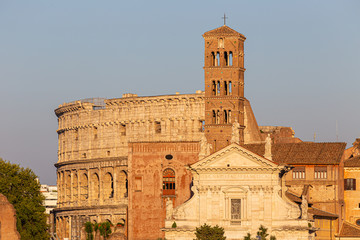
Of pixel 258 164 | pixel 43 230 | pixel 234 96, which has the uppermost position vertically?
pixel 234 96

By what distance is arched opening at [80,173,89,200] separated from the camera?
399 feet

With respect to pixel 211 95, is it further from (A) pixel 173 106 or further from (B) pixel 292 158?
(A) pixel 173 106

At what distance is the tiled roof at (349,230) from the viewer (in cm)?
8979

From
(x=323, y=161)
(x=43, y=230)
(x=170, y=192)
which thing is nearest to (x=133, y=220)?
(x=170, y=192)

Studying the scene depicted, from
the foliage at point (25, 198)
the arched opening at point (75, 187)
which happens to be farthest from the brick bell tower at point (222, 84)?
the arched opening at point (75, 187)

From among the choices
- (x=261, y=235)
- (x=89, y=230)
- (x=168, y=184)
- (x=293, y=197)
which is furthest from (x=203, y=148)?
(x=89, y=230)

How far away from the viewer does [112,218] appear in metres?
113

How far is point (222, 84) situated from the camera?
87.5 metres

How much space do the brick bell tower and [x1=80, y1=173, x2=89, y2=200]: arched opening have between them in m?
37.4

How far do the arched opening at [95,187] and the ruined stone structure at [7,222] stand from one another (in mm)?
46305

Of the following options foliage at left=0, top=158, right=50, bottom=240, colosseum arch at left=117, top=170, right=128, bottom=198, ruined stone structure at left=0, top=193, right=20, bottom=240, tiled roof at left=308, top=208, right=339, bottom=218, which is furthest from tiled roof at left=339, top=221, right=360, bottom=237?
ruined stone structure at left=0, top=193, right=20, bottom=240

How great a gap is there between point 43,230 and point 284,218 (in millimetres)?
21051

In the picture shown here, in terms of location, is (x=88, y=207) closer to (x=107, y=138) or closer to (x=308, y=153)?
(x=107, y=138)

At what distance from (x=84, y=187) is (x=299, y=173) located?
36615 millimetres
